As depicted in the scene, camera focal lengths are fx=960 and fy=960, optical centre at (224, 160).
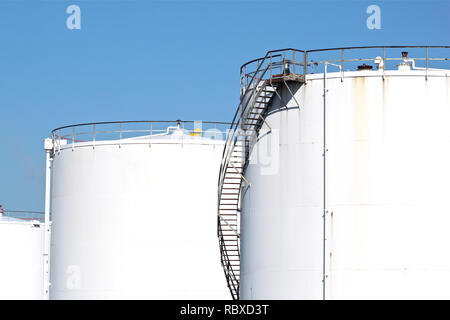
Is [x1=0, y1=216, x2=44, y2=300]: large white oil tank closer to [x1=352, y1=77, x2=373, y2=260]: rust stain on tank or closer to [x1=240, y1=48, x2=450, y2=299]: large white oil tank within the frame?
[x1=240, y1=48, x2=450, y2=299]: large white oil tank

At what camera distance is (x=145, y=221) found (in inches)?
1476

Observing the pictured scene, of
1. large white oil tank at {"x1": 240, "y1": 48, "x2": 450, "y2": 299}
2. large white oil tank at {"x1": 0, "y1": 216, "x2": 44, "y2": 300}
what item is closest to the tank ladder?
large white oil tank at {"x1": 240, "y1": 48, "x2": 450, "y2": 299}

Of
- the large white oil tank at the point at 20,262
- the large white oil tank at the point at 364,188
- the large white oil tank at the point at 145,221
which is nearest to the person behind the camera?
the large white oil tank at the point at 364,188

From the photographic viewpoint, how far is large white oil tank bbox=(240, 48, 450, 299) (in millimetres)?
26344

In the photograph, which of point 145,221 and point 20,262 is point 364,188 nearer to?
point 145,221

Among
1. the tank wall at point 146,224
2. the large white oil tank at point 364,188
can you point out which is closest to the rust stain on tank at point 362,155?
the large white oil tank at point 364,188

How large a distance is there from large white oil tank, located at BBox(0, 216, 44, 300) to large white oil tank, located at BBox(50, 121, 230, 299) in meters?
9.14

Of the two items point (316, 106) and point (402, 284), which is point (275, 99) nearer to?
point (316, 106)

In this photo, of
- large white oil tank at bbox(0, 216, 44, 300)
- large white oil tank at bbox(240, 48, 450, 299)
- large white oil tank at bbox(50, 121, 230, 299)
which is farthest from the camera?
large white oil tank at bbox(0, 216, 44, 300)

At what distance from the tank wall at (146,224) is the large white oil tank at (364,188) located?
32.2 feet

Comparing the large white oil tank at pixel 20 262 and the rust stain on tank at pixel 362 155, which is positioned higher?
the rust stain on tank at pixel 362 155

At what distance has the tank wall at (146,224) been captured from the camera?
3738 cm

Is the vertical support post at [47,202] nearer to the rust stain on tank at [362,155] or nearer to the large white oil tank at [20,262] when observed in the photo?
the large white oil tank at [20,262]
